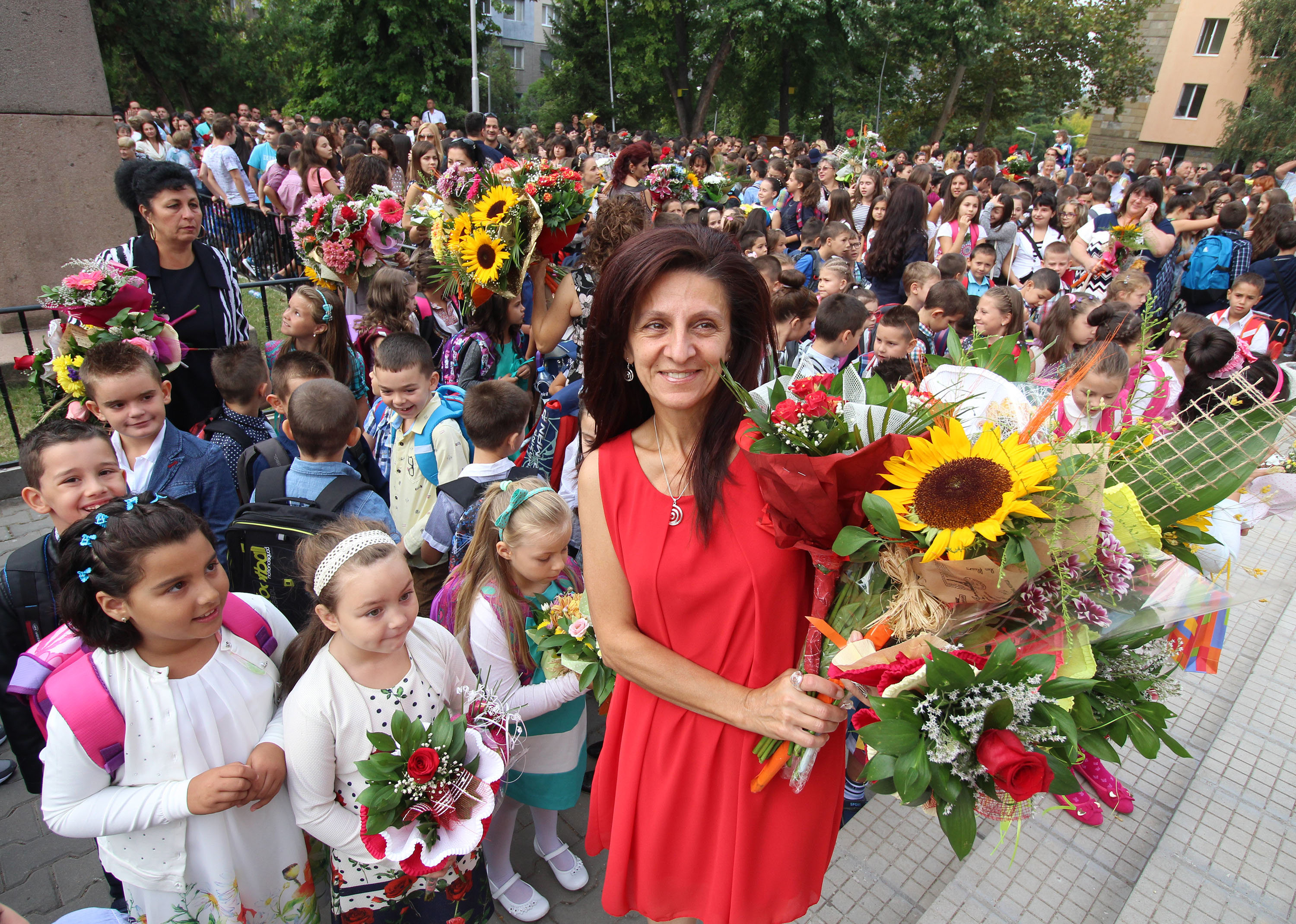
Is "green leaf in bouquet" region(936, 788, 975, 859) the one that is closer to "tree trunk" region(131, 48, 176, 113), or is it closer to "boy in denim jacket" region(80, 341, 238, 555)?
"boy in denim jacket" region(80, 341, 238, 555)

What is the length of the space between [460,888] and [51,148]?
7.17 metres

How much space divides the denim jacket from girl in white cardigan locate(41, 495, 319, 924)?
1074mm

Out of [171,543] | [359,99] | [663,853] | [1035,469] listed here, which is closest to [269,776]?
[171,543]

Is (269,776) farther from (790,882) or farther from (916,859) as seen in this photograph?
(916,859)

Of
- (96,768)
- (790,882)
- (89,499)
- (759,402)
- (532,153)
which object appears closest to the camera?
(759,402)

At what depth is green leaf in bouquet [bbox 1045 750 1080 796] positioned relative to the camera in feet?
4.10

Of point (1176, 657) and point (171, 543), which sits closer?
point (1176, 657)

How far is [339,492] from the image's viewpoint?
9.64ft

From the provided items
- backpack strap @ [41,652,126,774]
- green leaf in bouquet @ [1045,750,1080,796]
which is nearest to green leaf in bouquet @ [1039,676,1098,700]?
green leaf in bouquet @ [1045,750,1080,796]

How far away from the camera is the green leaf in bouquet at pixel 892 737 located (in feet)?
4.10

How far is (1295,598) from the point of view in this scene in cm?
455

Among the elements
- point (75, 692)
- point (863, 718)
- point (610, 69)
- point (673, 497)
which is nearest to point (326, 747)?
point (75, 692)

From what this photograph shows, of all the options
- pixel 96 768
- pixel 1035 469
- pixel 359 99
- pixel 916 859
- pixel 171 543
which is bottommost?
pixel 916 859

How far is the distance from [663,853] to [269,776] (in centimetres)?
108
